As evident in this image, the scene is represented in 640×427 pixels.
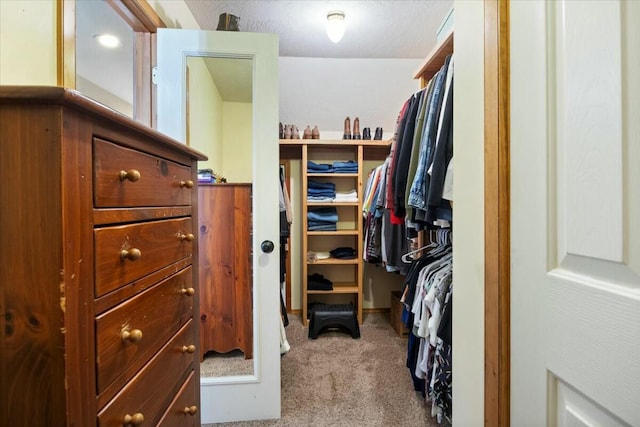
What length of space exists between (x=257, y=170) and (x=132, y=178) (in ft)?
3.07

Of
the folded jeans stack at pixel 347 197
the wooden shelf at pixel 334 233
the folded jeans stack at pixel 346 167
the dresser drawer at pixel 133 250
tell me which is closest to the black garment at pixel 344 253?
the wooden shelf at pixel 334 233

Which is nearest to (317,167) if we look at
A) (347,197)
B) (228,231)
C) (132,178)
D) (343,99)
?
(347,197)

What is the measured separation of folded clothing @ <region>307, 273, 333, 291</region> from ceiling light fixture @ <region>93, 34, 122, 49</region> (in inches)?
87.0

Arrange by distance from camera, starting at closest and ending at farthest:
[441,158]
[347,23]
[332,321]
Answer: [441,158] → [347,23] → [332,321]

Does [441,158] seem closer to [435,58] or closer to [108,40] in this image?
[435,58]

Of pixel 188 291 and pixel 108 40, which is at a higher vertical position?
pixel 108 40

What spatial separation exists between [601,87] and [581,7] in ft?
0.49

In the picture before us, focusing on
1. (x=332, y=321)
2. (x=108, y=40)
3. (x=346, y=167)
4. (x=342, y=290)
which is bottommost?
(x=332, y=321)

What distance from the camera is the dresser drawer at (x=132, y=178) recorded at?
476 millimetres

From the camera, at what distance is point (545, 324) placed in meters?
0.53

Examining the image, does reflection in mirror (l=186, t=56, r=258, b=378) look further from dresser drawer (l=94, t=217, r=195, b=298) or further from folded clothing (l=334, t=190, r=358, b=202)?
folded clothing (l=334, t=190, r=358, b=202)

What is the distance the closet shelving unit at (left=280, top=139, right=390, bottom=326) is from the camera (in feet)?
8.59

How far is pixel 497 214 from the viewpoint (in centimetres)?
65

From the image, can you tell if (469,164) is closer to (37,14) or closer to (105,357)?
(105,357)
